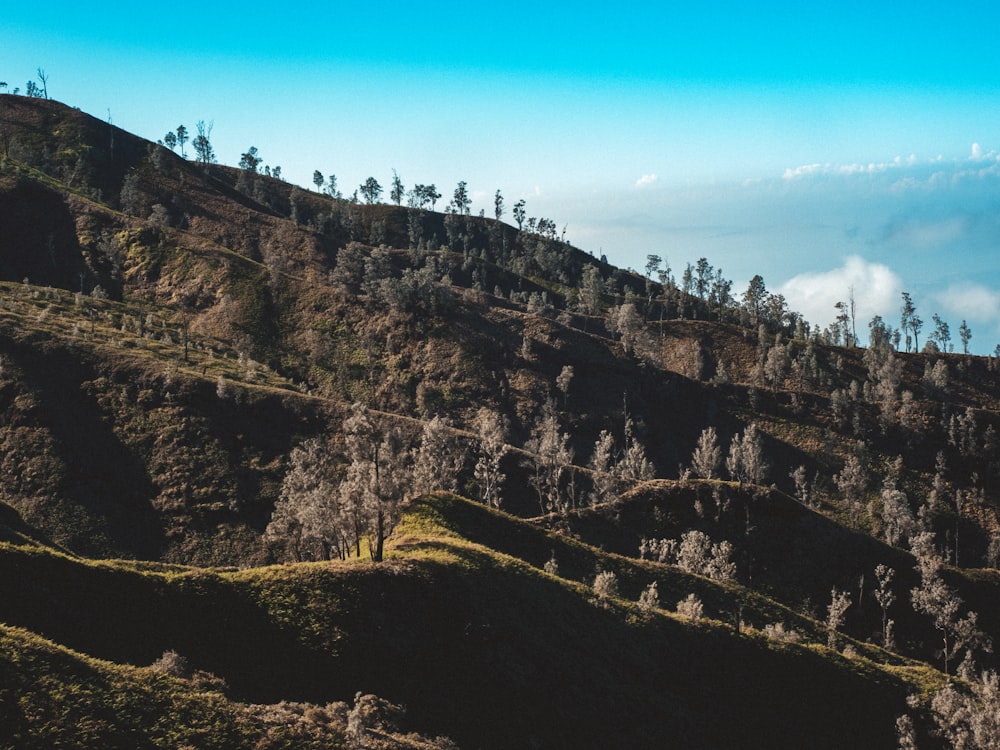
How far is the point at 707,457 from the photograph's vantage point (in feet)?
520

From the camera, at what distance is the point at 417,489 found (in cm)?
8812

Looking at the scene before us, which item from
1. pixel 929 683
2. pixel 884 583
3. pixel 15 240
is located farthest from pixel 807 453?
pixel 15 240

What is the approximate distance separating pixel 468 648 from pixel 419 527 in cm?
2392

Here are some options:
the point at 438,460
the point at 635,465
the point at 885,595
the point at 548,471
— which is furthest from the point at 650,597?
the point at 635,465

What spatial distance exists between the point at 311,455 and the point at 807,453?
130 m

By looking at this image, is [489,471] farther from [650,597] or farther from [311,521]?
[311,521]

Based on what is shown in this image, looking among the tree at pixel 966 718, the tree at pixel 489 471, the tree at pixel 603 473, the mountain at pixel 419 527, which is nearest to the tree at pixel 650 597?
the mountain at pixel 419 527

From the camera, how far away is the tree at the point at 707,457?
157m

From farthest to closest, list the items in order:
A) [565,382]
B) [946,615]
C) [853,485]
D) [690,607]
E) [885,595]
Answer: [565,382], [853,485], [885,595], [946,615], [690,607]

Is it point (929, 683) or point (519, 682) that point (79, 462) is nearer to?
point (519, 682)

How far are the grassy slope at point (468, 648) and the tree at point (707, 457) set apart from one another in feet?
296

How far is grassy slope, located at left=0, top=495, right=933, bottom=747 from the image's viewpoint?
4084cm

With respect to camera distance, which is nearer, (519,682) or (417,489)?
(519,682)

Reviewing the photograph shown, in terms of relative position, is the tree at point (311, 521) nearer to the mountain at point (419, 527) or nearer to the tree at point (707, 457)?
the mountain at point (419, 527)
